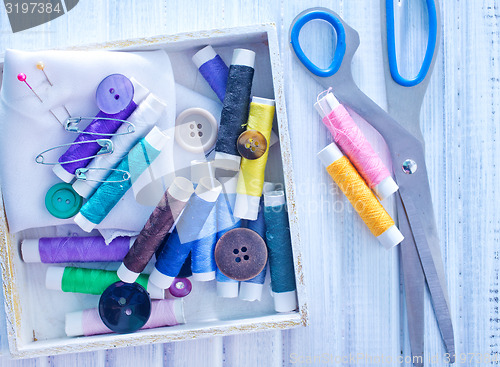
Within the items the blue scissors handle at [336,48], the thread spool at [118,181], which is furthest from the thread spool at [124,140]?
the blue scissors handle at [336,48]

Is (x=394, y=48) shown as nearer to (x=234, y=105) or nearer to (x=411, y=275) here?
(x=234, y=105)

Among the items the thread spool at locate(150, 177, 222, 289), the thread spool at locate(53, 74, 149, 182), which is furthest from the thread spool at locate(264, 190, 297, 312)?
the thread spool at locate(53, 74, 149, 182)

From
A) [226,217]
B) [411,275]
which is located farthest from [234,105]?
[411,275]

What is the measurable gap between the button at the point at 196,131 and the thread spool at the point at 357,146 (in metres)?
0.27

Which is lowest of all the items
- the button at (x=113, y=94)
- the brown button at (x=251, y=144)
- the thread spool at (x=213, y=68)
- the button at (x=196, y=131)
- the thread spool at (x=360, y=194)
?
the thread spool at (x=360, y=194)

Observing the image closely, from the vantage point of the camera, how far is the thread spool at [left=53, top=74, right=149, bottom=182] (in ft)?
3.60

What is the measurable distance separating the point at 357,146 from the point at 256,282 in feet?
1.35

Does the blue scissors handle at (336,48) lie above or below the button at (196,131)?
above

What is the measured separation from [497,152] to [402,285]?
440mm

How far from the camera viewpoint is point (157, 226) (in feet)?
3.56

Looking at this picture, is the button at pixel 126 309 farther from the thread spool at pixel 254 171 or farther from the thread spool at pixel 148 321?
the thread spool at pixel 254 171

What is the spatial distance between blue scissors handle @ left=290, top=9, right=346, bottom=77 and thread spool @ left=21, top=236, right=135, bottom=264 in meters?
0.62

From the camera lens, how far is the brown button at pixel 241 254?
43.0 inches

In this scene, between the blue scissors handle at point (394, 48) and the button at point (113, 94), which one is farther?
the blue scissors handle at point (394, 48)
